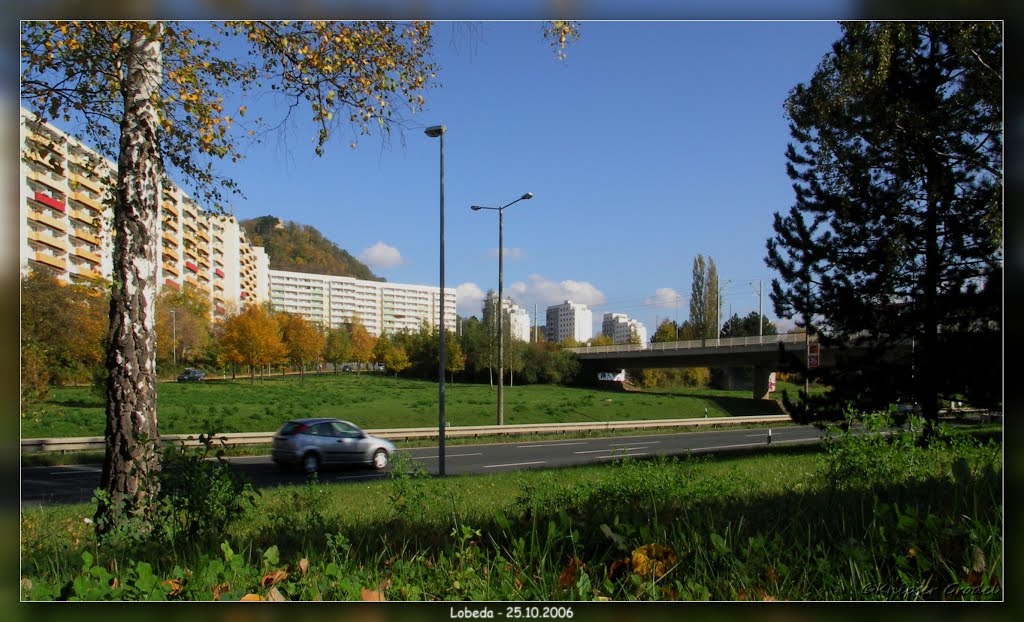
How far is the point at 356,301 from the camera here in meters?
7.84

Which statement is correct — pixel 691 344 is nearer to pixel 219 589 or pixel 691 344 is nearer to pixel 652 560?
pixel 652 560

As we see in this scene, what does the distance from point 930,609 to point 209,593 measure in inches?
116

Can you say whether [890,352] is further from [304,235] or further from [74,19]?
[74,19]

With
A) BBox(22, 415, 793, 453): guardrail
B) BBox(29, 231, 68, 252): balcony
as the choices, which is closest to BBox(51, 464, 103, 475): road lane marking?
BBox(22, 415, 793, 453): guardrail

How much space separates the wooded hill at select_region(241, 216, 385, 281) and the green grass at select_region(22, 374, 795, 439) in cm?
208

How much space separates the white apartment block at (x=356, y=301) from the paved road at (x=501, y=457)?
1838mm

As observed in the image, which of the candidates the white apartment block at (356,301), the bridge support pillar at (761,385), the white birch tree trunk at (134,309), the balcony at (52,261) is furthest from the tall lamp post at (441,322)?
the bridge support pillar at (761,385)

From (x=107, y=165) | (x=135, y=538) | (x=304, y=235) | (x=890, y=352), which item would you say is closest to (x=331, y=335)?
(x=304, y=235)

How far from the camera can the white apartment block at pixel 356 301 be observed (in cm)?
752

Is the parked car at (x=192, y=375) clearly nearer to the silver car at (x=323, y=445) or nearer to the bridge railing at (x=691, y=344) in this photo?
the silver car at (x=323, y=445)

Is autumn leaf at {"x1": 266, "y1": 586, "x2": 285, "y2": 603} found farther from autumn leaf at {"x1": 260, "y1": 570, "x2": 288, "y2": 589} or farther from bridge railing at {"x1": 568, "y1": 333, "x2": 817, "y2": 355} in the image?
bridge railing at {"x1": 568, "y1": 333, "x2": 817, "y2": 355}

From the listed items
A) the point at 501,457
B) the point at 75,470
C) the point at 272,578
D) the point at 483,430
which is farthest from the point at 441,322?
the point at 483,430

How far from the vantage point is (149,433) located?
4352 mm

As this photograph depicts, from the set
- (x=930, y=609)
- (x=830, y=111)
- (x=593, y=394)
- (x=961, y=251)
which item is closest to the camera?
(x=930, y=609)
